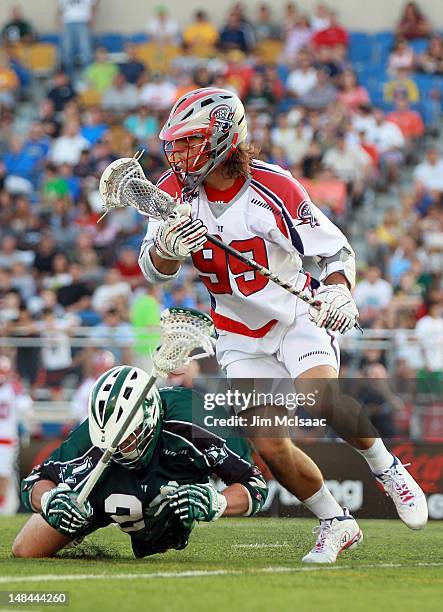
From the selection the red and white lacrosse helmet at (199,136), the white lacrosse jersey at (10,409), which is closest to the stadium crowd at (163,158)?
the white lacrosse jersey at (10,409)

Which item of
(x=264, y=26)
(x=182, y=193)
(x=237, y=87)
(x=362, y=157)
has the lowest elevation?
(x=182, y=193)

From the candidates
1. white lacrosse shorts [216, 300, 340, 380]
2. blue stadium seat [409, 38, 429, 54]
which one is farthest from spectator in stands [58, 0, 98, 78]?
white lacrosse shorts [216, 300, 340, 380]

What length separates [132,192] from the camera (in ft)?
22.3

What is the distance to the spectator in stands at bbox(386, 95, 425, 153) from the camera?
55.7 feet

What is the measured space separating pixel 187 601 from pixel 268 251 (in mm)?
2396

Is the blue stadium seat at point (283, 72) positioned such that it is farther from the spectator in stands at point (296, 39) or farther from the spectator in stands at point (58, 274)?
the spectator in stands at point (58, 274)

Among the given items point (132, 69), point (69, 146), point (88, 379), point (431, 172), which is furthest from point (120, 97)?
point (88, 379)

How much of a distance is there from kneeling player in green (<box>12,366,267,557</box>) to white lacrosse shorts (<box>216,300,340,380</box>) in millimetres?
426

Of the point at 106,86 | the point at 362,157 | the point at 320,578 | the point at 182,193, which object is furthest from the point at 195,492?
the point at 106,86

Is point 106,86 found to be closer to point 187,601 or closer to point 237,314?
point 237,314

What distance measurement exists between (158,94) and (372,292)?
5.95 meters

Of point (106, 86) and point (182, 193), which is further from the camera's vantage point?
point (106, 86)

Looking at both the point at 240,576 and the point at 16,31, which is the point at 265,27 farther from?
the point at 240,576

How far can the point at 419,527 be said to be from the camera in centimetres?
695
